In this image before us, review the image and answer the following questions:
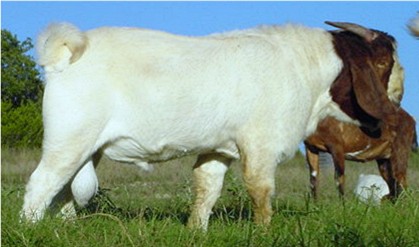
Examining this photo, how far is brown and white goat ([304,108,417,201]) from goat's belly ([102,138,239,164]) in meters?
5.65

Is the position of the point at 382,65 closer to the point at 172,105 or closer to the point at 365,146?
the point at 172,105

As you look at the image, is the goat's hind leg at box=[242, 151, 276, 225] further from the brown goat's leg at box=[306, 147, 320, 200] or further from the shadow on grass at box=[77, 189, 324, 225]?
the brown goat's leg at box=[306, 147, 320, 200]

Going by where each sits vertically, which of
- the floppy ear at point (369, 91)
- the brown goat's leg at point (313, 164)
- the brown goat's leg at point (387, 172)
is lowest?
the brown goat's leg at point (387, 172)

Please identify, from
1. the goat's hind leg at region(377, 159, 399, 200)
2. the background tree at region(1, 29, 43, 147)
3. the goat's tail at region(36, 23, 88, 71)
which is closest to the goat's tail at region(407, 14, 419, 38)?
the goat's tail at region(36, 23, 88, 71)

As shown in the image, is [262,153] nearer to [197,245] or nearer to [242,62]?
[242,62]

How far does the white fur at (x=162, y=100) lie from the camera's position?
7688 millimetres

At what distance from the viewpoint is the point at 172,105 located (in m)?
8.05

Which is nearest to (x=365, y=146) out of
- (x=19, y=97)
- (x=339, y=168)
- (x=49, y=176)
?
(x=339, y=168)

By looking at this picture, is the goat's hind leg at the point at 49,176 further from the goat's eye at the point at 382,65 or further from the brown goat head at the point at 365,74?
the goat's eye at the point at 382,65

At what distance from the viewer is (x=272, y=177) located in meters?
8.29

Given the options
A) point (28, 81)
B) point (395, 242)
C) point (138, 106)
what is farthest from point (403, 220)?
point (28, 81)

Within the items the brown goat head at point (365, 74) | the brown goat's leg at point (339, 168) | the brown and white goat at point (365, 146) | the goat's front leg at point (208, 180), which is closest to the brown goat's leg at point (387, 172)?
the brown and white goat at point (365, 146)

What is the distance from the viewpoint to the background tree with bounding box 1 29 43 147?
3478 centimetres

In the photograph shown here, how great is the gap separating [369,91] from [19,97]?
3402cm
